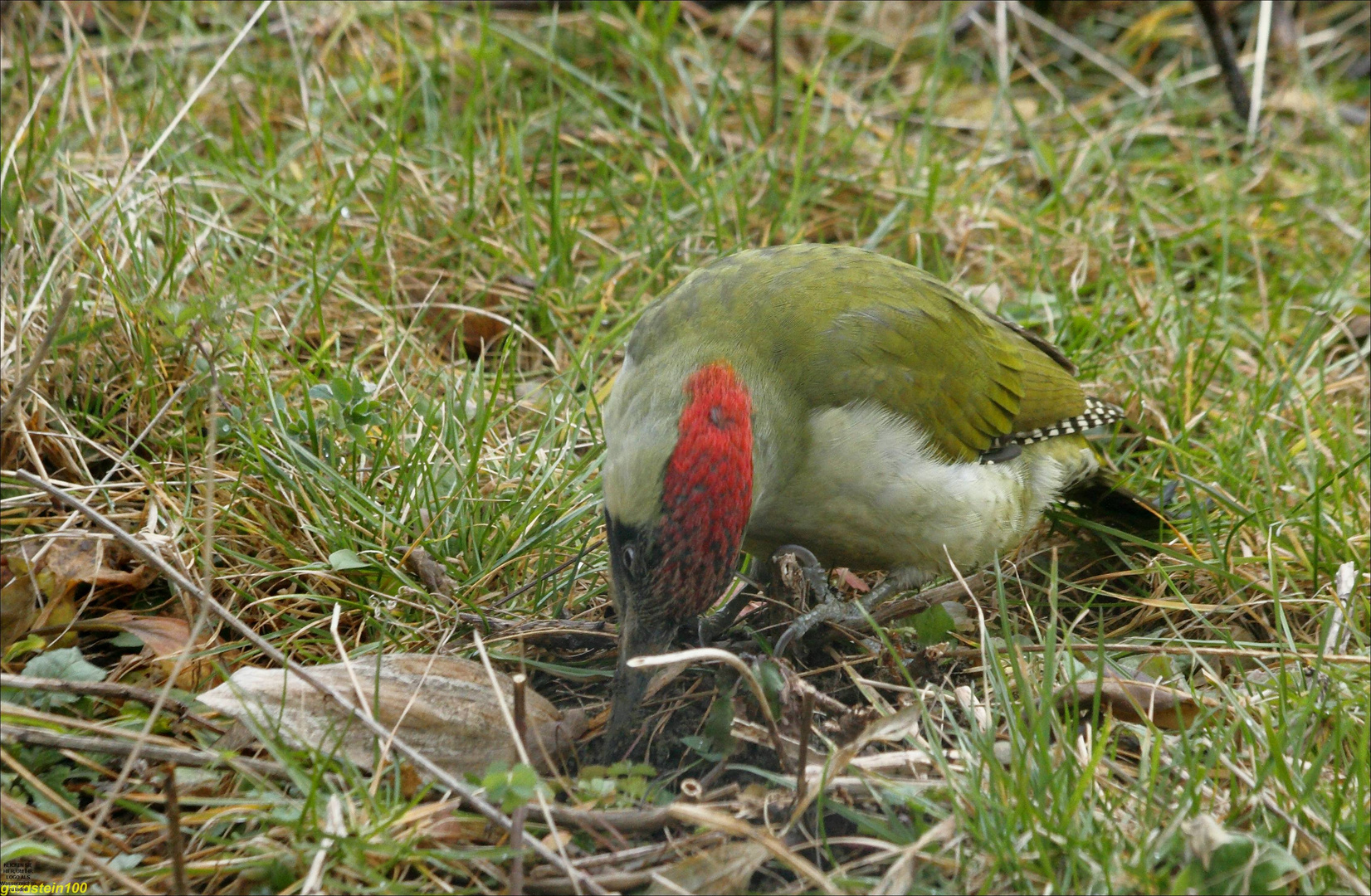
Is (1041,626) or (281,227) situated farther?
(281,227)

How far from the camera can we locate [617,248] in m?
5.08

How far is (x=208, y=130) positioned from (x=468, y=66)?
1.20 m

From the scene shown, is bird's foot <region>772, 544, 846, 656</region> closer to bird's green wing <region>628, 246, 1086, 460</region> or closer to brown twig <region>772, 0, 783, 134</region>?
bird's green wing <region>628, 246, 1086, 460</region>

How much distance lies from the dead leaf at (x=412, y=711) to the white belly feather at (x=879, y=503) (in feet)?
2.69

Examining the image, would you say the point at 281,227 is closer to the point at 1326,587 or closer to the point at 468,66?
the point at 468,66

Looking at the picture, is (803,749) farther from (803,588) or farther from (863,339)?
(863,339)

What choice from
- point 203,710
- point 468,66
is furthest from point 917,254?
point 203,710

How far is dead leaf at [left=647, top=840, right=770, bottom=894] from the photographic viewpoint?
2.41 m

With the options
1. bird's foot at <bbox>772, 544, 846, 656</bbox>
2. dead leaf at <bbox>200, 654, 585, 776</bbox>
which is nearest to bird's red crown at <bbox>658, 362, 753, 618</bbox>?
dead leaf at <bbox>200, 654, 585, 776</bbox>

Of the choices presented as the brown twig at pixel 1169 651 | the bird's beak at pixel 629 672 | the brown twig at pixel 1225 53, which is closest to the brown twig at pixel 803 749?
the bird's beak at pixel 629 672

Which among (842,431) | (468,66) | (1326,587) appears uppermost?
(468,66)

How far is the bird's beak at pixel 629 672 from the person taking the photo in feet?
9.33

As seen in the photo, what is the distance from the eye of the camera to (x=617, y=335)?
14.7 ft

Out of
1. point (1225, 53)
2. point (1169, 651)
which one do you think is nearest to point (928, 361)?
point (1169, 651)
